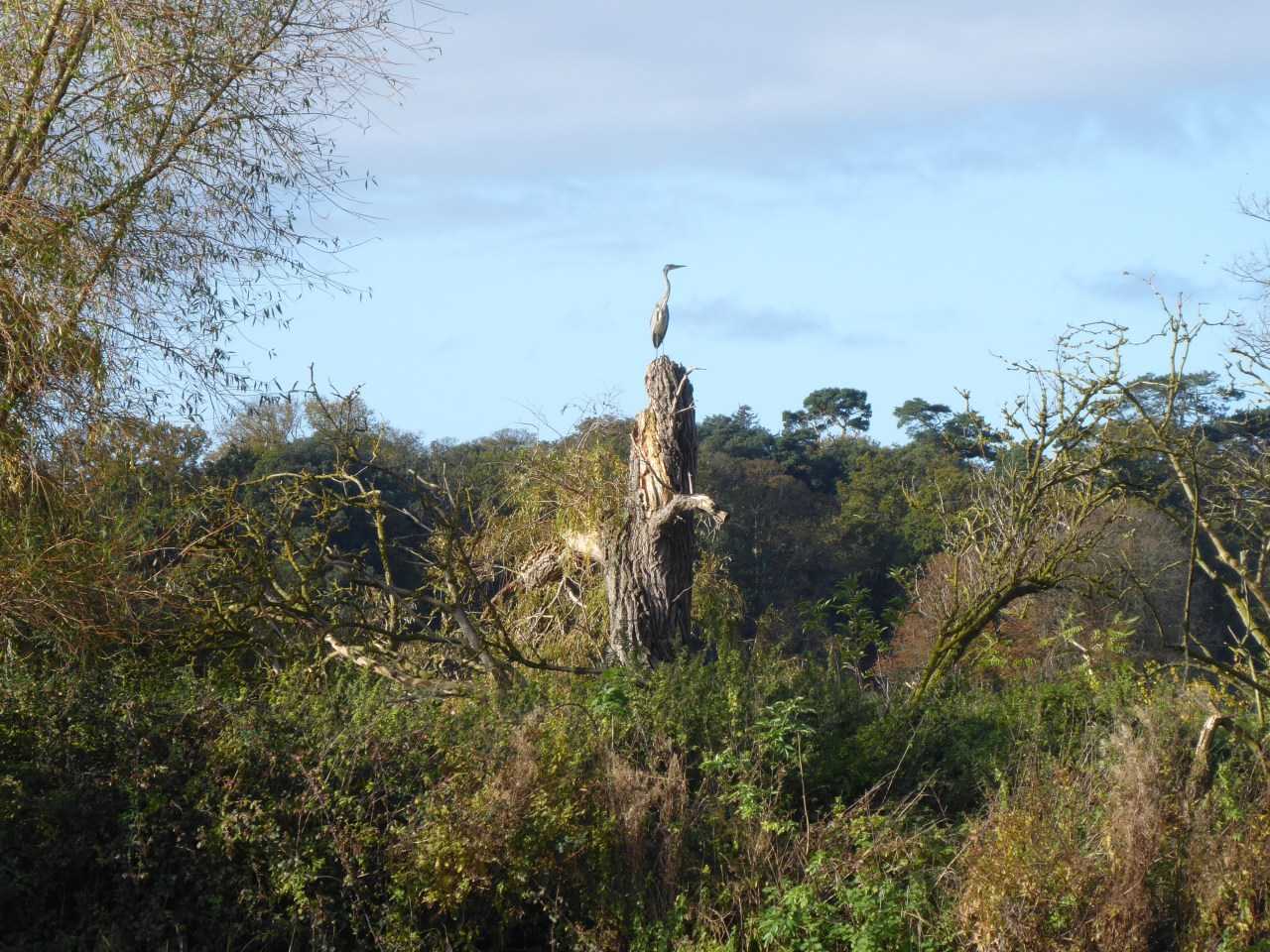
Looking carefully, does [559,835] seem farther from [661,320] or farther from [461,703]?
[661,320]

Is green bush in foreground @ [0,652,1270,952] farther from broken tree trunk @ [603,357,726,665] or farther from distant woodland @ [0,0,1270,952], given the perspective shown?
broken tree trunk @ [603,357,726,665]

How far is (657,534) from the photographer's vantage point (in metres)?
8.73

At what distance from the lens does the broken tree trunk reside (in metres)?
8.75

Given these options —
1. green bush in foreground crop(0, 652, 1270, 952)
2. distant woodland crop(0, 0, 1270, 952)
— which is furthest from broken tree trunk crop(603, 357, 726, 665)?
green bush in foreground crop(0, 652, 1270, 952)

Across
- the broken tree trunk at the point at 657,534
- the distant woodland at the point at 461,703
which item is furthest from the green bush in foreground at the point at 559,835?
the broken tree trunk at the point at 657,534

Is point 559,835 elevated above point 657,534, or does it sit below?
below

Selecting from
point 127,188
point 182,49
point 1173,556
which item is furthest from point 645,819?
point 1173,556

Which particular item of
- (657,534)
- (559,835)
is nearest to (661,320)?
(657,534)

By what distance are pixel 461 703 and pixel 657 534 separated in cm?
220

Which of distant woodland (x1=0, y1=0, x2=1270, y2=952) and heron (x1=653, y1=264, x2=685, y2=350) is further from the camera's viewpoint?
heron (x1=653, y1=264, x2=685, y2=350)

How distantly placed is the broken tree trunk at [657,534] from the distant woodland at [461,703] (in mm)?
26

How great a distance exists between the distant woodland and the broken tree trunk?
0.03 m

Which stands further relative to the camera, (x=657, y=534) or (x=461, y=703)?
(x=657, y=534)

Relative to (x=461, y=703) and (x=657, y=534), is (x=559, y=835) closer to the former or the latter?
(x=461, y=703)
